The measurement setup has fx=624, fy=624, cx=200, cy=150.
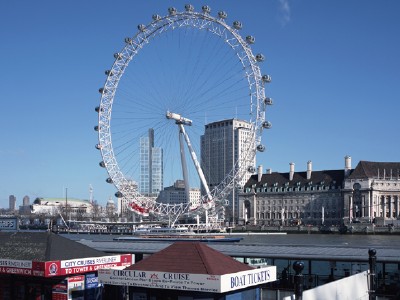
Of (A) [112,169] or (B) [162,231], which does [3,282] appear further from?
(B) [162,231]

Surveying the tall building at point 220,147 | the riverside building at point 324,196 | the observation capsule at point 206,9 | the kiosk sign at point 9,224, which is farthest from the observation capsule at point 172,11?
the tall building at point 220,147

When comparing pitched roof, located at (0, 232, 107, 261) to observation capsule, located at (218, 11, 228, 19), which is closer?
pitched roof, located at (0, 232, 107, 261)

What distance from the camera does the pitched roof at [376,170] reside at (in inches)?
4328

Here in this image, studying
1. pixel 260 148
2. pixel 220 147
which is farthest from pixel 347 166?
pixel 260 148

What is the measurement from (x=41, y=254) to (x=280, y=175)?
112111 millimetres

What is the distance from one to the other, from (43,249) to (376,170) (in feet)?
332

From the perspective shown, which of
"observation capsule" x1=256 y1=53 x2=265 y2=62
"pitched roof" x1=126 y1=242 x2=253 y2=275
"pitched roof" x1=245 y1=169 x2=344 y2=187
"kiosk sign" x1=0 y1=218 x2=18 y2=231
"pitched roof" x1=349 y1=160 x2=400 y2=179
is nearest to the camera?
"pitched roof" x1=126 y1=242 x2=253 y2=275

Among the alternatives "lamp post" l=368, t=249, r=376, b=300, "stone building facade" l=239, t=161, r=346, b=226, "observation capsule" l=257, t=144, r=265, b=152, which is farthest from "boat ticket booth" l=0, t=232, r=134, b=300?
"stone building facade" l=239, t=161, r=346, b=226

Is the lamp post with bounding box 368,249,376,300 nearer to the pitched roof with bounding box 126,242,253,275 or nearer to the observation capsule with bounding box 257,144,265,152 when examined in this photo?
the pitched roof with bounding box 126,242,253,275

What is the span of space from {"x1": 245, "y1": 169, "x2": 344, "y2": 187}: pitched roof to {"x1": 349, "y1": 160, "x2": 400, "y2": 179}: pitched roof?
4.34 m

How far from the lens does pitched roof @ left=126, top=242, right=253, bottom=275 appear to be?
43.2 feet

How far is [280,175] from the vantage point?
126 m

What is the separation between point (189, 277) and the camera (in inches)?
509

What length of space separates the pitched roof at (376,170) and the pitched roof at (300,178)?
4340mm
